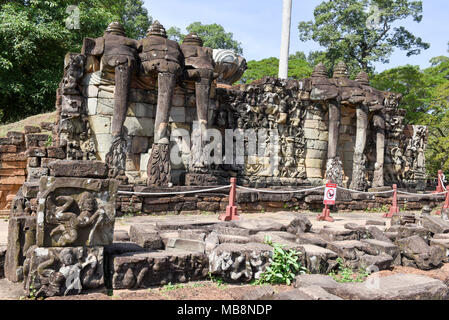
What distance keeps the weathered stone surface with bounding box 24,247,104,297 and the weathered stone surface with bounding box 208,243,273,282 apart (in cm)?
127

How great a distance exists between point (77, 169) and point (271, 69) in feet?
91.4

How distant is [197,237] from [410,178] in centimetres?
1284

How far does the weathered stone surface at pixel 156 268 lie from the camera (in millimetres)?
3920

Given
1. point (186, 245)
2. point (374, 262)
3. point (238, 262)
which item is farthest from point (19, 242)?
point (374, 262)

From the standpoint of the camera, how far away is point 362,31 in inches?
1005

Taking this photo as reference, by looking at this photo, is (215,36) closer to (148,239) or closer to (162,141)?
(162,141)

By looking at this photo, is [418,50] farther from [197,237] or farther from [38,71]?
[197,237]

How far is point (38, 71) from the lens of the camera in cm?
1631

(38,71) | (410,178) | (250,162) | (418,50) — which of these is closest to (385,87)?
(418,50)

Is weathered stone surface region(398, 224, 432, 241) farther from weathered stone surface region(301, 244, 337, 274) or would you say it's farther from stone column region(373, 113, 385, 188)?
stone column region(373, 113, 385, 188)

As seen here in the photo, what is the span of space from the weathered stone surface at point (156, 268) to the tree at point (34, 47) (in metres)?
13.2

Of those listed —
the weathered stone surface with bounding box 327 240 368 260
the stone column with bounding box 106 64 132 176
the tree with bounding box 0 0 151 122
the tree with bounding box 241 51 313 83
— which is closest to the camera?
the weathered stone surface with bounding box 327 240 368 260

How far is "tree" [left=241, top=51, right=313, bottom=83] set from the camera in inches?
1103

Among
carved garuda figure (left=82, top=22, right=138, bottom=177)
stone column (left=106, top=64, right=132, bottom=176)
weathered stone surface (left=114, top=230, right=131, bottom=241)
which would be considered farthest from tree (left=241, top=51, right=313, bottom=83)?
weathered stone surface (left=114, top=230, right=131, bottom=241)
